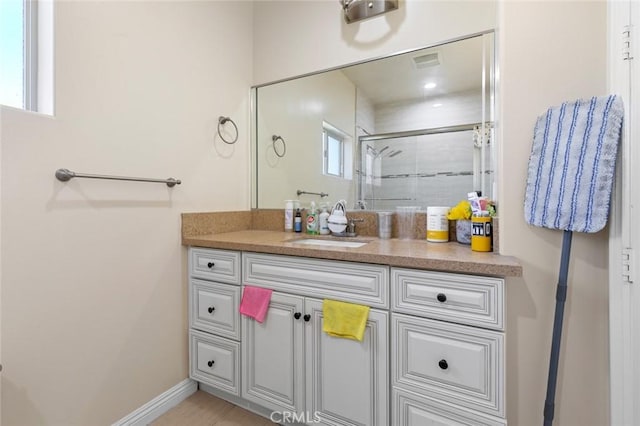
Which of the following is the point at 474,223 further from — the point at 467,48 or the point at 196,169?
the point at 196,169

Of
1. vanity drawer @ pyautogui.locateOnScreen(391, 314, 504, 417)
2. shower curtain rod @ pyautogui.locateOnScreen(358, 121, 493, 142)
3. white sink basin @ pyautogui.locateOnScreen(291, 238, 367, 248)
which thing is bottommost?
vanity drawer @ pyautogui.locateOnScreen(391, 314, 504, 417)

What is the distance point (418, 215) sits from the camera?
1607 mm

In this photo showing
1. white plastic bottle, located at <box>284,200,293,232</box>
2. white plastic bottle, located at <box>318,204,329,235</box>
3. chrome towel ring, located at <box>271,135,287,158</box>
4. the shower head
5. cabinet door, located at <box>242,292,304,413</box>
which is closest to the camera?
cabinet door, located at <box>242,292,304,413</box>

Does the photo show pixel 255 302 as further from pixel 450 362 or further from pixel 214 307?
pixel 450 362

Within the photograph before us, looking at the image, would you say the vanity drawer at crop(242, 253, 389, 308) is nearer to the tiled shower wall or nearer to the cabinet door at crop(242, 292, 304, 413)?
the cabinet door at crop(242, 292, 304, 413)

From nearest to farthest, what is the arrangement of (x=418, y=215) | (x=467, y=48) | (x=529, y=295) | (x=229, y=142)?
(x=529, y=295)
(x=467, y=48)
(x=418, y=215)
(x=229, y=142)

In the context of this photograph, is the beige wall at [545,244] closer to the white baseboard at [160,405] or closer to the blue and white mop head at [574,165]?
the blue and white mop head at [574,165]

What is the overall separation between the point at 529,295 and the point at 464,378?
424 mm

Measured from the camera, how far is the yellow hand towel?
3.84 feet

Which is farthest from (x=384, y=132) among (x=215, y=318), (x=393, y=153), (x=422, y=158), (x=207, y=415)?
(x=207, y=415)

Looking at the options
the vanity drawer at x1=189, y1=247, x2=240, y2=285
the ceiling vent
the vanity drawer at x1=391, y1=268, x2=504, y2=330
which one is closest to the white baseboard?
the vanity drawer at x1=189, y1=247, x2=240, y2=285

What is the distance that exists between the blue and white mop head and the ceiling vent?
671 mm

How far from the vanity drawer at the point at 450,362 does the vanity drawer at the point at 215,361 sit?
0.81 metres

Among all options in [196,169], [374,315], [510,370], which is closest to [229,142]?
[196,169]
